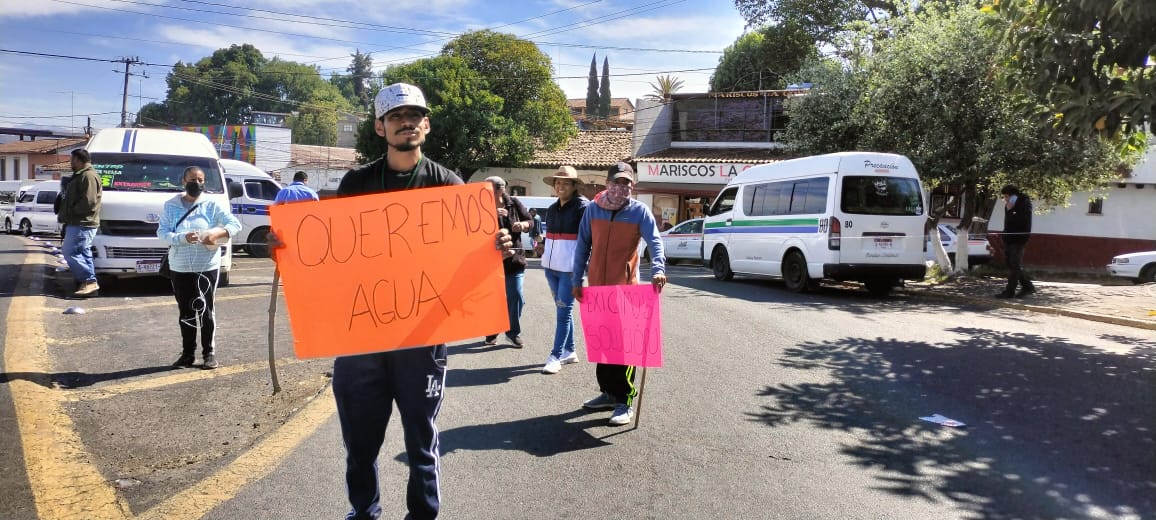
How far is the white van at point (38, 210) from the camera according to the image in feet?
87.4

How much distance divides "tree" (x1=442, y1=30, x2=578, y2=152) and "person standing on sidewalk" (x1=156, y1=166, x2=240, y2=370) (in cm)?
2803

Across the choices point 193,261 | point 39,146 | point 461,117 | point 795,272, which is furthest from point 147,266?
point 39,146

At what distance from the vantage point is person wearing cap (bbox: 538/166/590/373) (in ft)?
21.7

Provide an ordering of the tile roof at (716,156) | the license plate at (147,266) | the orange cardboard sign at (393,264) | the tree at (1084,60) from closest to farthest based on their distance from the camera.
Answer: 1. the orange cardboard sign at (393,264)
2. the tree at (1084,60)
3. the license plate at (147,266)
4. the tile roof at (716,156)

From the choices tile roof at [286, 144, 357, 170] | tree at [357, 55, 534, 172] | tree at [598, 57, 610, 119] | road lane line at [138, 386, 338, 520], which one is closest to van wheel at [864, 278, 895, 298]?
road lane line at [138, 386, 338, 520]

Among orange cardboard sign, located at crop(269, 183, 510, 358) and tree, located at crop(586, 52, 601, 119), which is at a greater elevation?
tree, located at crop(586, 52, 601, 119)

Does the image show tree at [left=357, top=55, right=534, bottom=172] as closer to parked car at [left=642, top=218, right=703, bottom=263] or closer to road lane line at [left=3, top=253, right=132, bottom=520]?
parked car at [left=642, top=218, right=703, bottom=263]

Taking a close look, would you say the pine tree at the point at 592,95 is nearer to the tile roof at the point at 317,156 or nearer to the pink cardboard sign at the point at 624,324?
the tile roof at the point at 317,156

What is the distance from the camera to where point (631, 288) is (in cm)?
495

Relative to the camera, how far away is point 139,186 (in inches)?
440

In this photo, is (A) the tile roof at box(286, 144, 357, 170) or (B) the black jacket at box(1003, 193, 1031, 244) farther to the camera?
(A) the tile roof at box(286, 144, 357, 170)

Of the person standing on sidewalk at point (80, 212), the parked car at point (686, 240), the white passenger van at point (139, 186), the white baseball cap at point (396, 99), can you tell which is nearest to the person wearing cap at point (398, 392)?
the white baseball cap at point (396, 99)

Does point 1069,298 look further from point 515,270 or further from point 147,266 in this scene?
point 147,266

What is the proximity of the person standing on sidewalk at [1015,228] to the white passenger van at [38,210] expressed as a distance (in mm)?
29385
